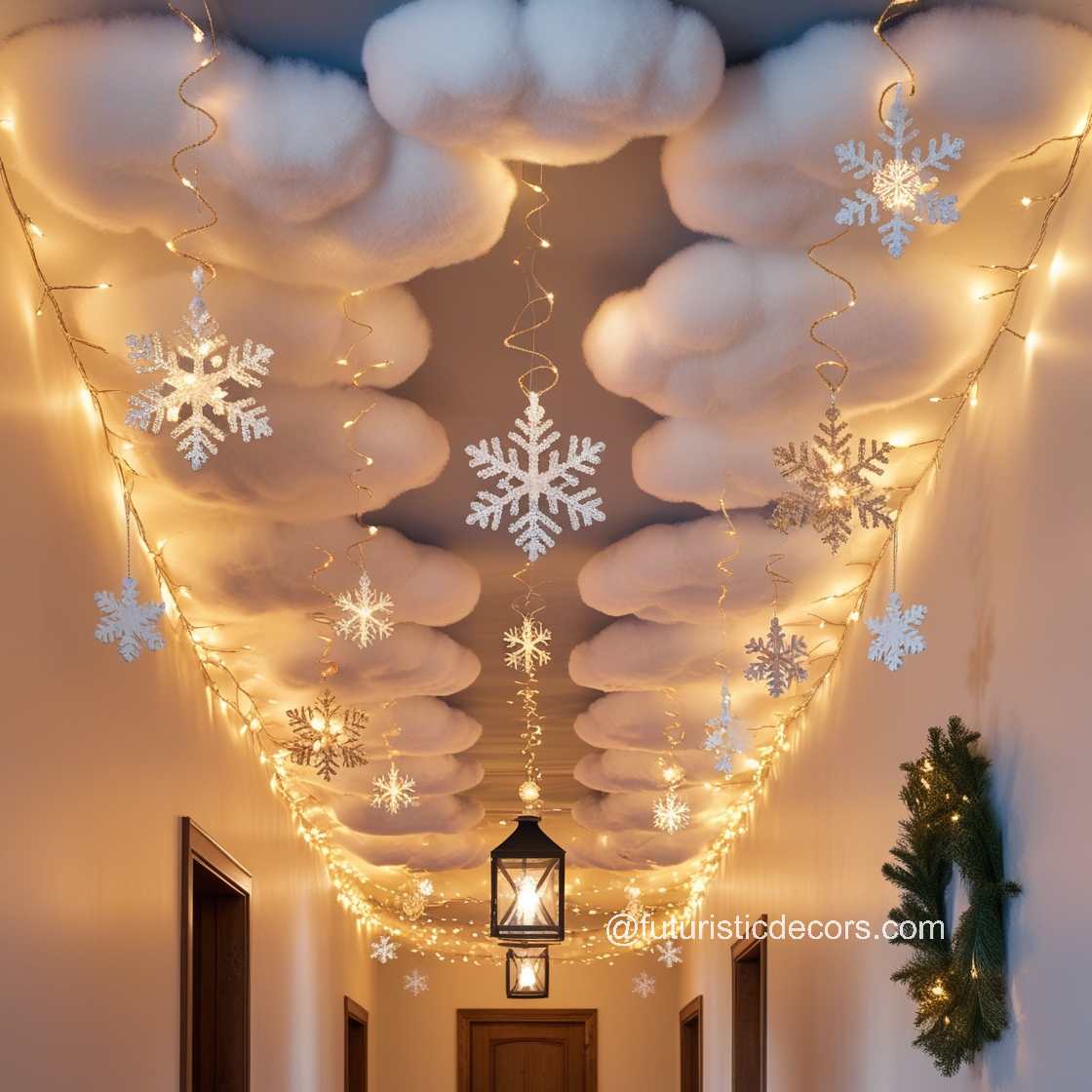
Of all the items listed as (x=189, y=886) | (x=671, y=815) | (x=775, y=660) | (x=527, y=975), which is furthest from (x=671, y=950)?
(x=775, y=660)

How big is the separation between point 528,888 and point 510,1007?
5.78m

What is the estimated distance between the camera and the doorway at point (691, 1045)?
915cm

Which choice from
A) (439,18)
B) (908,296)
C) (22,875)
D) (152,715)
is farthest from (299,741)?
(439,18)

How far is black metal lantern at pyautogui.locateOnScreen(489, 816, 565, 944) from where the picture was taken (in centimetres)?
562

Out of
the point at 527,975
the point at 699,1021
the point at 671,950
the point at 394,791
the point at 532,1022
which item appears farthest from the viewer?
the point at 532,1022

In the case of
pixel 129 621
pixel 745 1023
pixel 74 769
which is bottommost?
pixel 745 1023

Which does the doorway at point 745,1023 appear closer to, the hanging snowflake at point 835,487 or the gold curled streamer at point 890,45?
the hanging snowflake at point 835,487

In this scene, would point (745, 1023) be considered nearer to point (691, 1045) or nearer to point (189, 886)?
point (691, 1045)

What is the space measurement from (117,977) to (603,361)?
5.46 ft

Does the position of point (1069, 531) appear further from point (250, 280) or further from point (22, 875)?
point (22, 875)

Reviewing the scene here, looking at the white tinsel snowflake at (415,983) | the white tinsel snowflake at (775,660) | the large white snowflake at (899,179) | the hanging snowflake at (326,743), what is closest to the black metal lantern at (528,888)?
the hanging snowflake at (326,743)

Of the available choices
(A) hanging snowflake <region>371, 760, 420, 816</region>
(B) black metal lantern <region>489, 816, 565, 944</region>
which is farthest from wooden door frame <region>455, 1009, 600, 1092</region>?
(B) black metal lantern <region>489, 816, 565, 944</region>

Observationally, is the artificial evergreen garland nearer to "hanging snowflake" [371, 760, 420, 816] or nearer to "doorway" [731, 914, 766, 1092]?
"hanging snowflake" [371, 760, 420, 816]

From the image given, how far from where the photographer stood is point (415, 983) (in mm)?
10695
